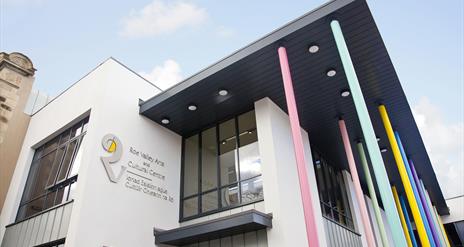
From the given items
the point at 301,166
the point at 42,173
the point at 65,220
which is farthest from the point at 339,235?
the point at 42,173

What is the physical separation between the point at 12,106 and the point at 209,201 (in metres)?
6.72

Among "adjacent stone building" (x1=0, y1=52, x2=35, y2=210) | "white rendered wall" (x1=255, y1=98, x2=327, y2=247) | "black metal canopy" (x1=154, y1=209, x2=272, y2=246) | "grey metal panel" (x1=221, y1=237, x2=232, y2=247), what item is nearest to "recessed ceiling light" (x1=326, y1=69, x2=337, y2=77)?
"white rendered wall" (x1=255, y1=98, x2=327, y2=247)

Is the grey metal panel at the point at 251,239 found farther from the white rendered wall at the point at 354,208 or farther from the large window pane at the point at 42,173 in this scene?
the white rendered wall at the point at 354,208

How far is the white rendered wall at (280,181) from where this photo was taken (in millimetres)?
6215

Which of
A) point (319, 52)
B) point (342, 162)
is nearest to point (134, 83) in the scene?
point (319, 52)

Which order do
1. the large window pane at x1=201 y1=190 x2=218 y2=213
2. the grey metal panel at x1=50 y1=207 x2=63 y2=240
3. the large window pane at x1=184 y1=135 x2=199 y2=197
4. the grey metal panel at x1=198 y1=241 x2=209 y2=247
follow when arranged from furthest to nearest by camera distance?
the large window pane at x1=184 y1=135 x2=199 y2=197, the large window pane at x1=201 y1=190 x2=218 y2=213, the grey metal panel at x1=198 y1=241 x2=209 y2=247, the grey metal panel at x1=50 y1=207 x2=63 y2=240

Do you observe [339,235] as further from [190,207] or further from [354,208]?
[190,207]

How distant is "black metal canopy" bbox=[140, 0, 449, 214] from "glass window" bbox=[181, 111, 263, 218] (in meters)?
0.43

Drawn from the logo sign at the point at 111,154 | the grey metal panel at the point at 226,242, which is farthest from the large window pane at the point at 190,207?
the logo sign at the point at 111,154

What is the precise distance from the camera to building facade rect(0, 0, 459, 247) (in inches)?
241

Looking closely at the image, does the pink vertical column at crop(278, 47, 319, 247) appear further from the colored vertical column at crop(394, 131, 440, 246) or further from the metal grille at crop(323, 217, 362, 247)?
the colored vertical column at crop(394, 131, 440, 246)

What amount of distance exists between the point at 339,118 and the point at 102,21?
25.4 ft

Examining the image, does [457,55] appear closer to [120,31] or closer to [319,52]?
[319,52]

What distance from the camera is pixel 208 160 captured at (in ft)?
28.4
